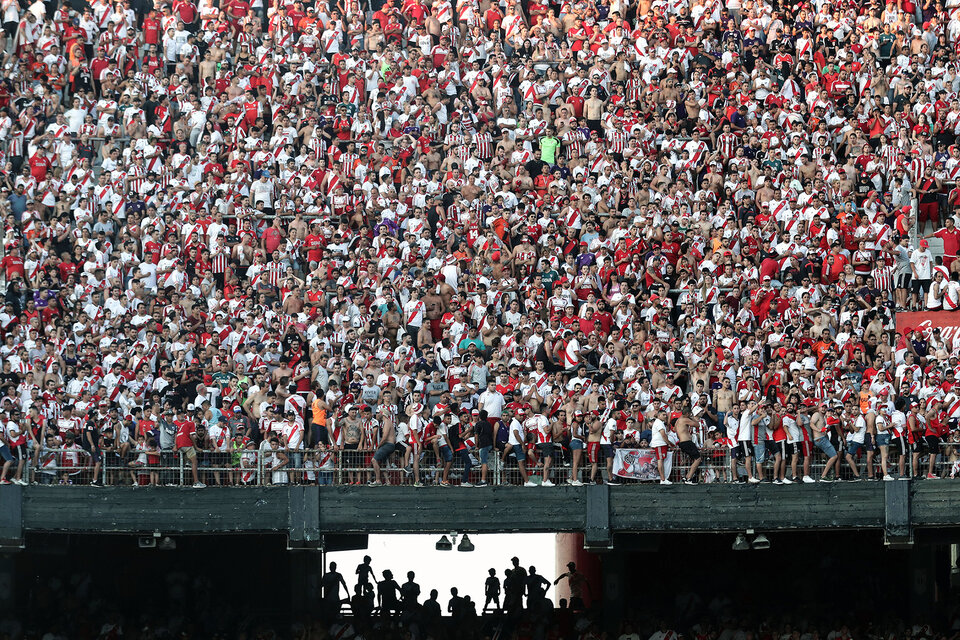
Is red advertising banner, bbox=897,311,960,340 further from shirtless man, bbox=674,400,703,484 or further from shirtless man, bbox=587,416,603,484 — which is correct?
shirtless man, bbox=587,416,603,484

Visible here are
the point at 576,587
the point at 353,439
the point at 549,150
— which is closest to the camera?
the point at 353,439

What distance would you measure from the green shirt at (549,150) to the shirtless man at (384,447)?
8.48m

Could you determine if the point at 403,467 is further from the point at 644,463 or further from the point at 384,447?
the point at 644,463

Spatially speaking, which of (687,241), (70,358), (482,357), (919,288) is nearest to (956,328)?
(919,288)

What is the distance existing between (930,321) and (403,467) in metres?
8.94

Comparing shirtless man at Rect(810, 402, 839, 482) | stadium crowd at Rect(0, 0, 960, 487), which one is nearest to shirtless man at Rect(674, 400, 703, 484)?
stadium crowd at Rect(0, 0, 960, 487)

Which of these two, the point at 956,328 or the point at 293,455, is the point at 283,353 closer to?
the point at 293,455

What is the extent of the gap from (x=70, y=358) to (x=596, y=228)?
8.88 metres

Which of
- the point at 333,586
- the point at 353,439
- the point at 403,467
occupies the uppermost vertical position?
the point at 353,439

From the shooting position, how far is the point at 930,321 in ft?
98.1

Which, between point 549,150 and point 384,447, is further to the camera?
point 549,150

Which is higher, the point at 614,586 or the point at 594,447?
the point at 594,447

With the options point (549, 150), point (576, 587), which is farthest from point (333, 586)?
point (549, 150)

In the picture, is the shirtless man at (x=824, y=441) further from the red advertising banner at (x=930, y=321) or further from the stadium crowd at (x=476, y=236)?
the red advertising banner at (x=930, y=321)
